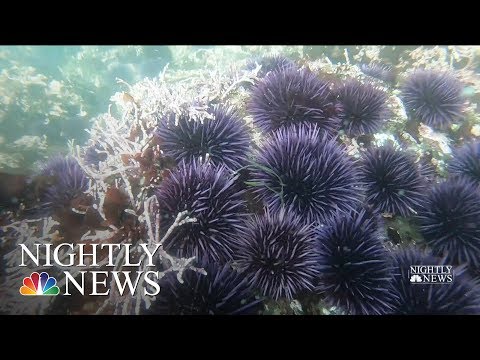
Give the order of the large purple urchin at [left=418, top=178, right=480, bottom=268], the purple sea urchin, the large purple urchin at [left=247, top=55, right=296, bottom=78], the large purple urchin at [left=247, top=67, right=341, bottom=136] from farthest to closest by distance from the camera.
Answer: the purple sea urchin, the large purple urchin at [left=247, top=55, right=296, bottom=78], the large purple urchin at [left=247, top=67, right=341, bottom=136], the large purple urchin at [left=418, top=178, right=480, bottom=268]

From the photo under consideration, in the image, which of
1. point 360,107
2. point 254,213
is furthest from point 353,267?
point 360,107

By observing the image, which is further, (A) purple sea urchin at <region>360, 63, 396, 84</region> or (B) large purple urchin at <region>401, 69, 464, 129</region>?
(A) purple sea urchin at <region>360, 63, 396, 84</region>

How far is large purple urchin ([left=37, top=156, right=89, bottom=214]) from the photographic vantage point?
259 cm

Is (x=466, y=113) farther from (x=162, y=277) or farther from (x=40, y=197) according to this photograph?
(x=40, y=197)

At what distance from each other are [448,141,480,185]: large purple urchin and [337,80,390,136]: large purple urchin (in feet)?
2.58

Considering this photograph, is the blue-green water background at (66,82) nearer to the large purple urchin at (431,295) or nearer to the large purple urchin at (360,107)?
the large purple urchin at (360,107)

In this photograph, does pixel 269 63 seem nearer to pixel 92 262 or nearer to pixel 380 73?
pixel 380 73

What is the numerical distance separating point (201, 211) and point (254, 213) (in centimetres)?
48

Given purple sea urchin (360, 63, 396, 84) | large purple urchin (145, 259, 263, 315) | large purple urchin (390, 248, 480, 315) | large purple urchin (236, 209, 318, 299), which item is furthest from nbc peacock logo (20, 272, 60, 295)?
purple sea urchin (360, 63, 396, 84)

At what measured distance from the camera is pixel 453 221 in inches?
98.6

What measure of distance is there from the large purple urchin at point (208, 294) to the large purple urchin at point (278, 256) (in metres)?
0.10

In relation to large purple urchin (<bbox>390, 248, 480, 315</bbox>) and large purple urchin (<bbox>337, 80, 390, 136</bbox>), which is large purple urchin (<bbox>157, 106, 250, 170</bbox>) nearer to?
large purple urchin (<bbox>337, 80, 390, 136</bbox>)
